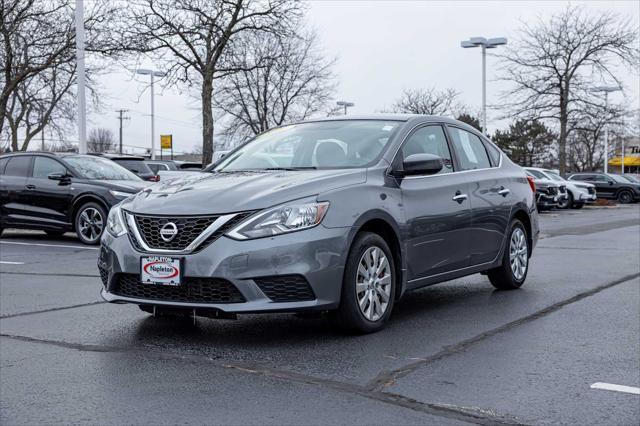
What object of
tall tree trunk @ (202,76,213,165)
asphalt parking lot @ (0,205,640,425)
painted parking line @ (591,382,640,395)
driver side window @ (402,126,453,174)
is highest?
tall tree trunk @ (202,76,213,165)

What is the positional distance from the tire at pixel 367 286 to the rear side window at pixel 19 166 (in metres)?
10.2

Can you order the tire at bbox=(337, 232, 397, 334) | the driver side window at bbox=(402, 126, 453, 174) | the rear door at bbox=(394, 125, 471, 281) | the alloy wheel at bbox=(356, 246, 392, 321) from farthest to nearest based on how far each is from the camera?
1. the driver side window at bbox=(402, 126, 453, 174)
2. the rear door at bbox=(394, 125, 471, 281)
3. the alloy wheel at bbox=(356, 246, 392, 321)
4. the tire at bbox=(337, 232, 397, 334)

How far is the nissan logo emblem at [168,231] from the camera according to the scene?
213 inches

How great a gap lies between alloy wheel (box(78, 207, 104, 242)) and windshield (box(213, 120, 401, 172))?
273 inches

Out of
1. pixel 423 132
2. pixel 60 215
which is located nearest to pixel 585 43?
pixel 60 215

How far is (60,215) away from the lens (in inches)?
549

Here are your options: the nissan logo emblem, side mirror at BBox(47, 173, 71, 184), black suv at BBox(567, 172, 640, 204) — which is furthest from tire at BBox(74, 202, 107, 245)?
black suv at BBox(567, 172, 640, 204)

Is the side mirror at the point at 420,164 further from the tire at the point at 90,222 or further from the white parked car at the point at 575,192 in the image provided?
the white parked car at the point at 575,192

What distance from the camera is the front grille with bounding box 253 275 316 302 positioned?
5320 mm

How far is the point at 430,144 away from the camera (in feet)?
23.0

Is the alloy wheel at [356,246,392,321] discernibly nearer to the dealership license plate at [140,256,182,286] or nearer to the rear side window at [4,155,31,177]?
the dealership license plate at [140,256,182,286]

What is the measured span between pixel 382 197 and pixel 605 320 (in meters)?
2.07

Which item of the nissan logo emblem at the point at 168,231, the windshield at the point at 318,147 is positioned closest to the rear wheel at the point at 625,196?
the windshield at the point at 318,147

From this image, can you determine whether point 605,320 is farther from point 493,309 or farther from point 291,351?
point 291,351
